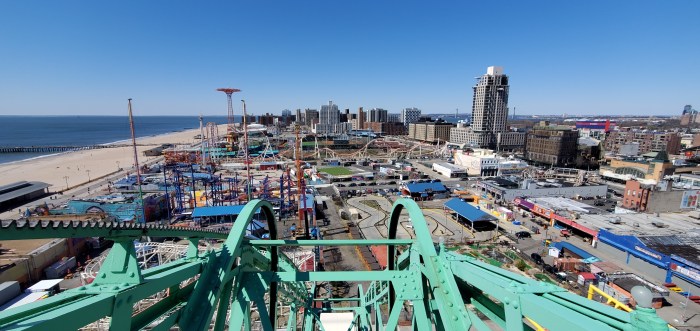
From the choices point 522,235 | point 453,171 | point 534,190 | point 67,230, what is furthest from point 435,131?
point 67,230

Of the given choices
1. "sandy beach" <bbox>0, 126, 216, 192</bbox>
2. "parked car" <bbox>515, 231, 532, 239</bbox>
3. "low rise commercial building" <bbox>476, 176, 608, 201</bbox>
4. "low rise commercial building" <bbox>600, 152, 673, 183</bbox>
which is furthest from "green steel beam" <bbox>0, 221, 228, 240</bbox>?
"low rise commercial building" <bbox>600, 152, 673, 183</bbox>

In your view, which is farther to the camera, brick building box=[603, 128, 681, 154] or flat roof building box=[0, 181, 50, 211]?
brick building box=[603, 128, 681, 154]

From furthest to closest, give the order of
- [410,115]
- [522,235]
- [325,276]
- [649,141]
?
[410,115]
[649,141]
[522,235]
[325,276]

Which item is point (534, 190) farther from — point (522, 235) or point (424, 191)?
point (424, 191)

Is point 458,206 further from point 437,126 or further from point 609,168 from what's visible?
point 437,126

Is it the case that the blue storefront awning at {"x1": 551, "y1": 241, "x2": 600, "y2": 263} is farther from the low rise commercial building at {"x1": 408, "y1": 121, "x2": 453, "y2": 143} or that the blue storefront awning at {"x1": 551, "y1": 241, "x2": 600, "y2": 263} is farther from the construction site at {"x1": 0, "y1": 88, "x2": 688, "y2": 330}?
the low rise commercial building at {"x1": 408, "y1": 121, "x2": 453, "y2": 143}

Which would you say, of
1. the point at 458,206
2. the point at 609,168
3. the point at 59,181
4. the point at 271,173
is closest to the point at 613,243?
the point at 458,206
